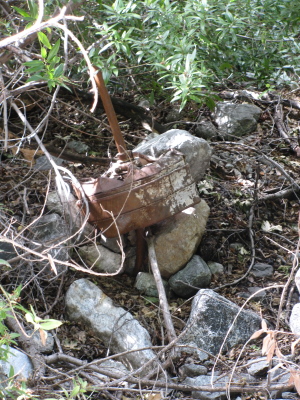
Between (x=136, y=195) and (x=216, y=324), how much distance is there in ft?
3.35

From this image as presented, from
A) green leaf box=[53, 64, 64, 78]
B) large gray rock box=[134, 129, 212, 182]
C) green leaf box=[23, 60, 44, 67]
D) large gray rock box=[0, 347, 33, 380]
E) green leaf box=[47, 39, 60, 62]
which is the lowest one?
large gray rock box=[0, 347, 33, 380]

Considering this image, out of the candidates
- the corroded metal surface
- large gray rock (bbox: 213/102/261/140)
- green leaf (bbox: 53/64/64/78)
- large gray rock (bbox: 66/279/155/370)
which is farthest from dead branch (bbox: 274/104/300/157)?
green leaf (bbox: 53/64/64/78)

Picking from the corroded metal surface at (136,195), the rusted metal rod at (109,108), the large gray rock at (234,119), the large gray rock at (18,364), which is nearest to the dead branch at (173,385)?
the large gray rock at (18,364)

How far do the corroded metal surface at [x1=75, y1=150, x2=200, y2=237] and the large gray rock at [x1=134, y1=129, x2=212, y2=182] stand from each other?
46 centimetres

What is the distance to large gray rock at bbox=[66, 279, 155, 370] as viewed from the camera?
141 inches

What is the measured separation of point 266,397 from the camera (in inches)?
124

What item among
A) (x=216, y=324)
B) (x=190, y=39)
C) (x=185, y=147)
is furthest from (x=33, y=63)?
(x=216, y=324)

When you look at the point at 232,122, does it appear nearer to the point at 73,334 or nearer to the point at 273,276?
the point at 273,276

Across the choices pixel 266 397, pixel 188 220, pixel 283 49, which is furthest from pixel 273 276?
pixel 283 49

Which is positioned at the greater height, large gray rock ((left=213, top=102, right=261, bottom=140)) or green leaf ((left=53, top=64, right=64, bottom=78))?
green leaf ((left=53, top=64, right=64, bottom=78))

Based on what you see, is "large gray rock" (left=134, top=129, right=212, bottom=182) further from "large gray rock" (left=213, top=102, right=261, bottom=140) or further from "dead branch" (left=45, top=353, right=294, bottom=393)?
"dead branch" (left=45, top=353, right=294, bottom=393)

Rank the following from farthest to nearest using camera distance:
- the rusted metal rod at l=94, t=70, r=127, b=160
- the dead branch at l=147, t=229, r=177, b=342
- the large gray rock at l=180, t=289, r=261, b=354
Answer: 1. the rusted metal rod at l=94, t=70, r=127, b=160
2. the large gray rock at l=180, t=289, r=261, b=354
3. the dead branch at l=147, t=229, r=177, b=342

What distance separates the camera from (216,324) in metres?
3.72

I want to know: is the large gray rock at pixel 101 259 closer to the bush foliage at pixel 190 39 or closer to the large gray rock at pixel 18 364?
the large gray rock at pixel 18 364
